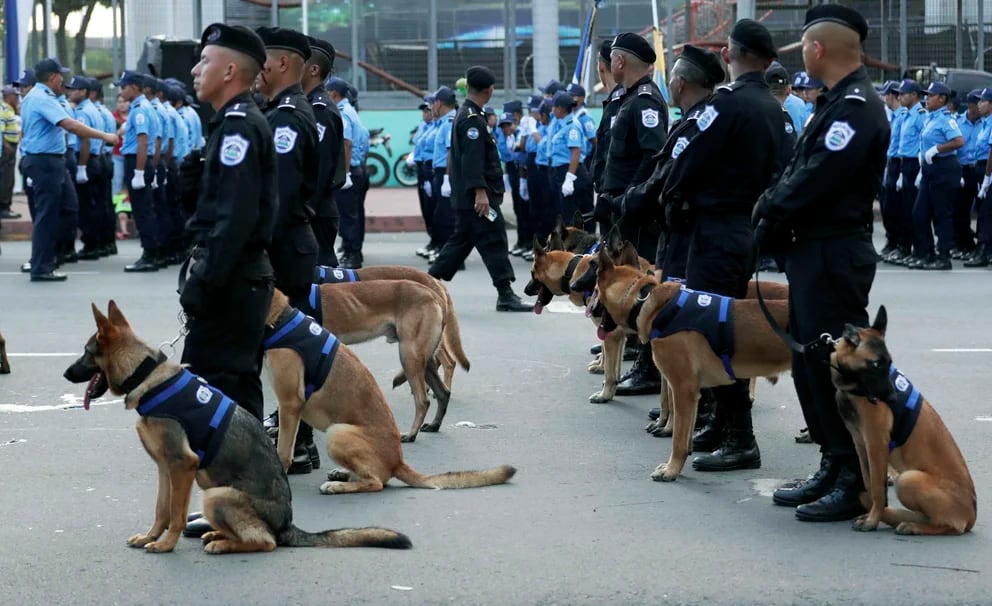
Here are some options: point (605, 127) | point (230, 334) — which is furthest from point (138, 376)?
point (605, 127)

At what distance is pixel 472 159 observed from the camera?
1267cm

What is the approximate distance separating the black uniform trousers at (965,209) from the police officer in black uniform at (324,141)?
1137 centimetres

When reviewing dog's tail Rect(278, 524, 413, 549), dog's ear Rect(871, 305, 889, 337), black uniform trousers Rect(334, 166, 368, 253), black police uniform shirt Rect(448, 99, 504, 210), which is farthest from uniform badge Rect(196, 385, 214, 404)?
black uniform trousers Rect(334, 166, 368, 253)

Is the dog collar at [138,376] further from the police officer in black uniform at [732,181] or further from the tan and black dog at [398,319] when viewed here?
the police officer in black uniform at [732,181]

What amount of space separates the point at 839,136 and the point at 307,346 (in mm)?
2496

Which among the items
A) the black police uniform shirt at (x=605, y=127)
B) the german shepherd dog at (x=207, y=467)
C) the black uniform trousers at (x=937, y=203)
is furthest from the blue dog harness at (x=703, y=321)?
the black uniform trousers at (x=937, y=203)

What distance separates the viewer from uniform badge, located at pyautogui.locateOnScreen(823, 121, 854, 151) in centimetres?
569

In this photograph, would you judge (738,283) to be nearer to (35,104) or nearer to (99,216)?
(35,104)

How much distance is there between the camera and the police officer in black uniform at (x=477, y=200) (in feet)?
41.5

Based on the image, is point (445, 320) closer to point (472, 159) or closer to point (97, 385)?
point (97, 385)

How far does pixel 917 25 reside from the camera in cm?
2695

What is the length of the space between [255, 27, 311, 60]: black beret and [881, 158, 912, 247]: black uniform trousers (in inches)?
480

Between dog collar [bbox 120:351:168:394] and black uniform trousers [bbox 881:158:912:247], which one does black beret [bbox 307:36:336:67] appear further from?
black uniform trousers [bbox 881:158:912:247]

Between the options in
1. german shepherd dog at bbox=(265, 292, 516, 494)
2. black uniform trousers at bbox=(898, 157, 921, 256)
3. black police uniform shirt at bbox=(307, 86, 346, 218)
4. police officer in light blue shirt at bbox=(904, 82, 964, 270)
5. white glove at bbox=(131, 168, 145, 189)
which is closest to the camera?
german shepherd dog at bbox=(265, 292, 516, 494)
